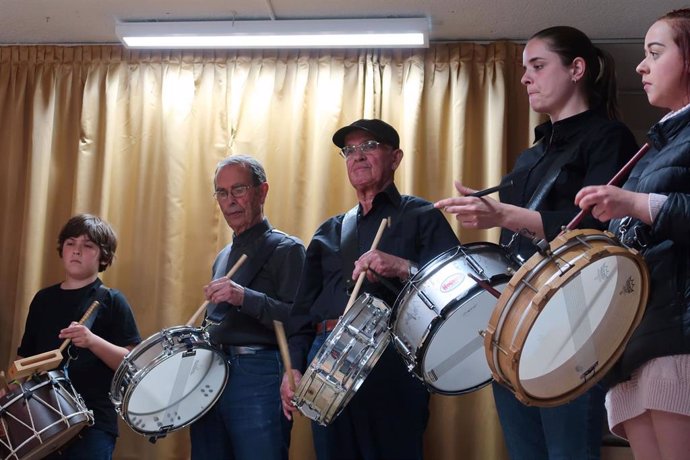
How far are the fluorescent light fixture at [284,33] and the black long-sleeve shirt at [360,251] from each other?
1203 millimetres

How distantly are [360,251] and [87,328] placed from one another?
1258mm

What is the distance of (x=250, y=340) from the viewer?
343 cm

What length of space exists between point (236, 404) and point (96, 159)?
1.84 m

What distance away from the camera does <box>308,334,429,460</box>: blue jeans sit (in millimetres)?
2855

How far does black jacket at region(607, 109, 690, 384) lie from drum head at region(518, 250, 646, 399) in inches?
1.7

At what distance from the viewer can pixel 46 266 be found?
4523 mm

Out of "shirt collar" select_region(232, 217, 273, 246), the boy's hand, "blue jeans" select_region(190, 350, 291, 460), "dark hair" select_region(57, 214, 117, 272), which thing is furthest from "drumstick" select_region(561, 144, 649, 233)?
"dark hair" select_region(57, 214, 117, 272)

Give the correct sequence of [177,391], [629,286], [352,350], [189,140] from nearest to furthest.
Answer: [629,286] < [352,350] < [177,391] < [189,140]

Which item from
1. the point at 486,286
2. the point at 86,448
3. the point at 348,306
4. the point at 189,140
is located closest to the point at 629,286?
the point at 486,286

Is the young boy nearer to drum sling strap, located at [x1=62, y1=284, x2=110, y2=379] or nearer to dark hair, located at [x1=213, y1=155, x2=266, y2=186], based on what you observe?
drum sling strap, located at [x1=62, y1=284, x2=110, y2=379]

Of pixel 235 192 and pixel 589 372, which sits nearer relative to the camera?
pixel 589 372

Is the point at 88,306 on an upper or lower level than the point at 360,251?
lower

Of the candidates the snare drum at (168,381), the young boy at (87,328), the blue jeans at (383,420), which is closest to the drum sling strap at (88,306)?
the young boy at (87,328)

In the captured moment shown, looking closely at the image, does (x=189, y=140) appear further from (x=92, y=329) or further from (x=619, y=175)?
(x=619, y=175)
